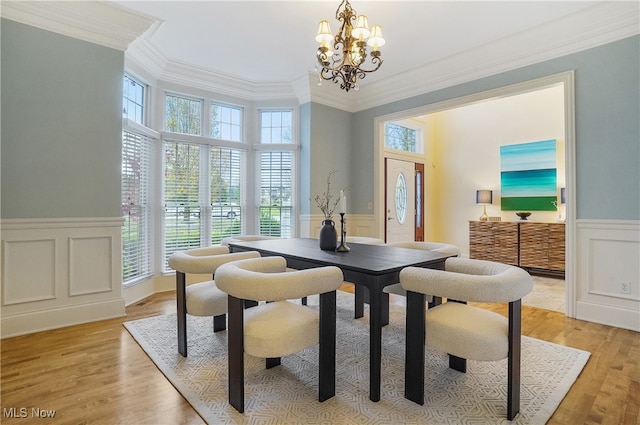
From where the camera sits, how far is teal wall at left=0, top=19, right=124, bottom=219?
273 cm

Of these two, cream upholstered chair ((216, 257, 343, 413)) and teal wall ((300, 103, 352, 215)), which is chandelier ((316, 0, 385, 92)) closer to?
cream upholstered chair ((216, 257, 343, 413))

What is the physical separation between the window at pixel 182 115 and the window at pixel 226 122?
0.69 feet

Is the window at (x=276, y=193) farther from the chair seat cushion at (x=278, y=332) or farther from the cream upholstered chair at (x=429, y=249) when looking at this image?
the chair seat cushion at (x=278, y=332)

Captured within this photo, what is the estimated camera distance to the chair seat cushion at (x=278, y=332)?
5.52 ft

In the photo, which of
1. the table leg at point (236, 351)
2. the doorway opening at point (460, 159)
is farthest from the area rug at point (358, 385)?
the doorway opening at point (460, 159)

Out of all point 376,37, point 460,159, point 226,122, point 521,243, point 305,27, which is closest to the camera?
point 376,37

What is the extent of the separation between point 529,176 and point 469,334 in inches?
199

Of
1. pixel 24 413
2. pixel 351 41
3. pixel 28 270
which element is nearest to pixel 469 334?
pixel 351 41

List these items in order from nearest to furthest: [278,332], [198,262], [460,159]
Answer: [278,332] → [198,262] → [460,159]

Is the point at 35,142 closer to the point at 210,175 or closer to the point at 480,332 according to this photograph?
the point at 210,175

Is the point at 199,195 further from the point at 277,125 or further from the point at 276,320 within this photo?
the point at 276,320

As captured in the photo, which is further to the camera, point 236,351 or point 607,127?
point 607,127

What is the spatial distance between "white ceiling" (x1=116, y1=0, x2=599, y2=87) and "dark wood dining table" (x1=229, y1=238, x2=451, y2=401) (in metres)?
2.25

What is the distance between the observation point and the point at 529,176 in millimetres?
5594
